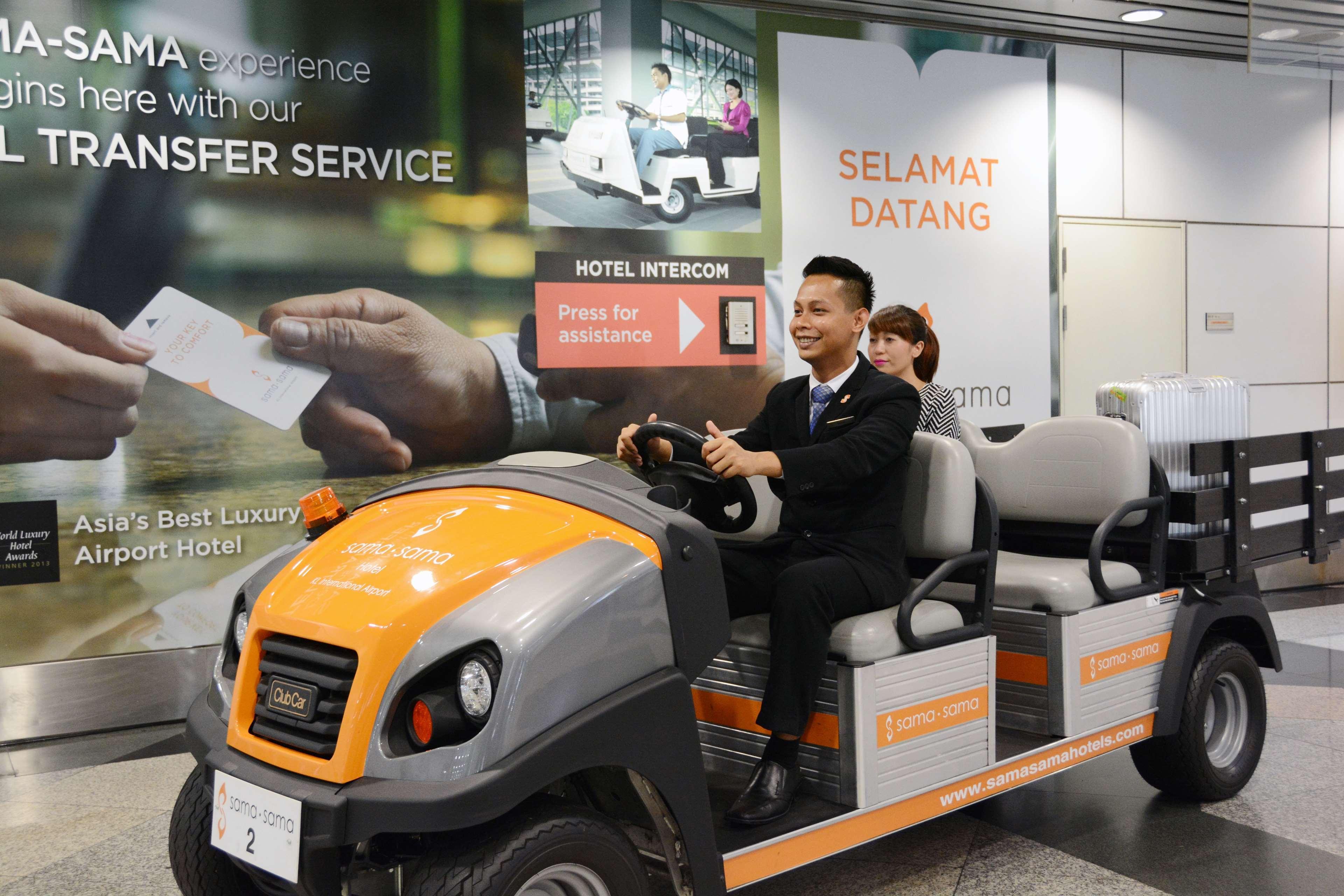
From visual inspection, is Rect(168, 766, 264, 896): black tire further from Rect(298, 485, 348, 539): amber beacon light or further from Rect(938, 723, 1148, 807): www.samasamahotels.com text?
Rect(938, 723, 1148, 807): www.samasamahotels.com text

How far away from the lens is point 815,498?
2557 millimetres

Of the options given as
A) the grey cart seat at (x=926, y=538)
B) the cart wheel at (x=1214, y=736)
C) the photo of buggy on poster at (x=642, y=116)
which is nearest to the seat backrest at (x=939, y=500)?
Result: the grey cart seat at (x=926, y=538)

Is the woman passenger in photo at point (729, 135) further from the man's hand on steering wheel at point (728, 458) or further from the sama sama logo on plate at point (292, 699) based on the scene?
the sama sama logo on plate at point (292, 699)

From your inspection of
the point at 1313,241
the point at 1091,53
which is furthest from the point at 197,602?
the point at 1313,241

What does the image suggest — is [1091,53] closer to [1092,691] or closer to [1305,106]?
[1305,106]

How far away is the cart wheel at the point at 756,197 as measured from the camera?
16.8 ft

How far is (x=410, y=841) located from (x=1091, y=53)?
18.9ft

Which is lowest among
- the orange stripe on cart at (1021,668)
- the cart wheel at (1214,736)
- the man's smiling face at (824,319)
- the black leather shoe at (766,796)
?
the cart wheel at (1214,736)

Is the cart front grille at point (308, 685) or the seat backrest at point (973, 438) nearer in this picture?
the cart front grille at point (308, 685)

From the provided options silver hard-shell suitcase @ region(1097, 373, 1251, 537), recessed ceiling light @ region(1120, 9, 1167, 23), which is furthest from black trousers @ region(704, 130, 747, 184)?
silver hard-shell suitcase @ region(1097, 373, 1251, 537)

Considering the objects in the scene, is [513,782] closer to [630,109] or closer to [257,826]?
[257,826]

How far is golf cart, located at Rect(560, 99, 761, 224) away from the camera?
4781 mm

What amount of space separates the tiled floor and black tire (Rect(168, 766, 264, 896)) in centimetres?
82

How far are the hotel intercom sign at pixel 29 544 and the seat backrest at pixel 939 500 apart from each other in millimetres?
3203
